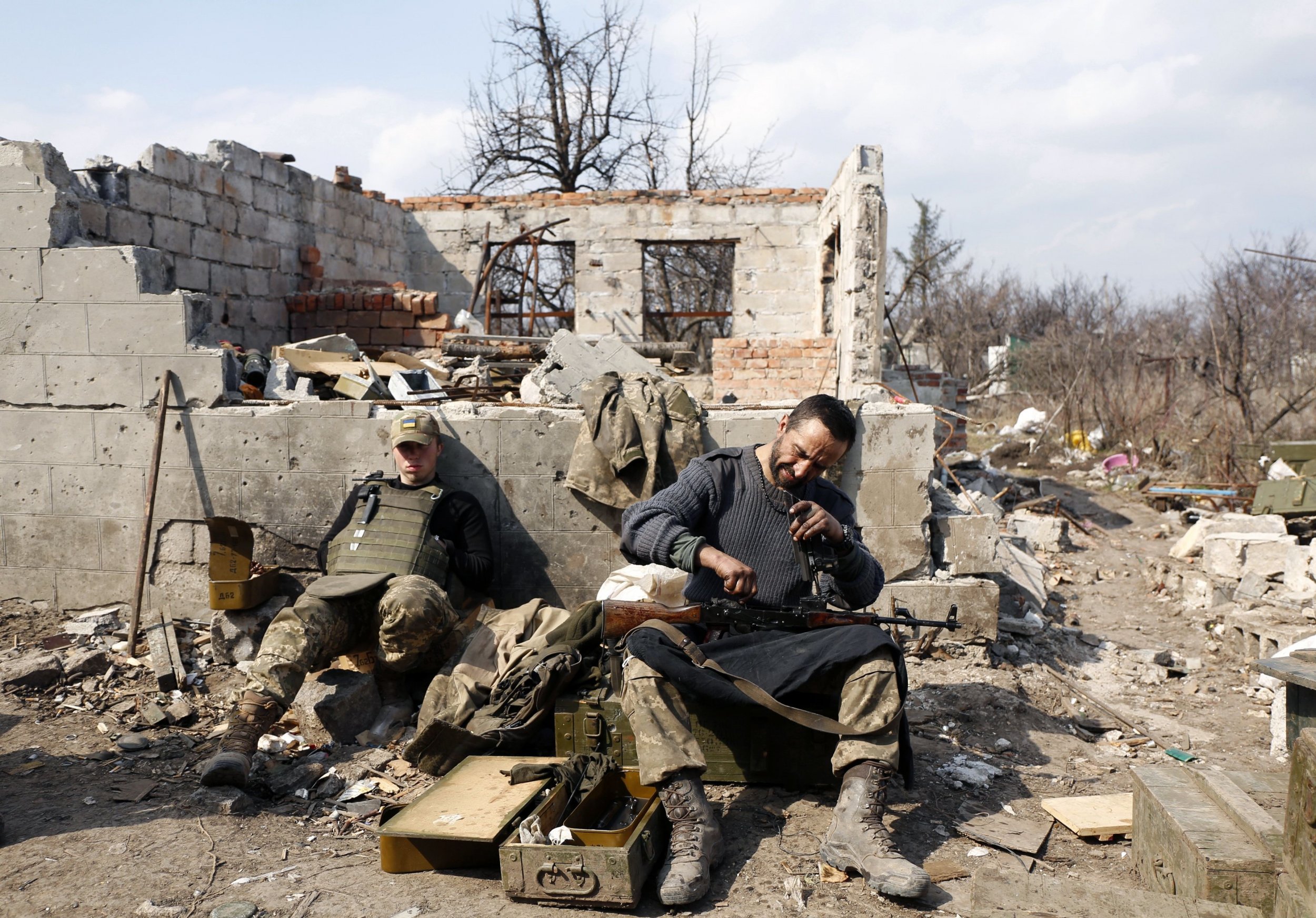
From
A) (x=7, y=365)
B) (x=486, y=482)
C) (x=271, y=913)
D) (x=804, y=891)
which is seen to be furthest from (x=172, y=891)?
(x=7, y=365)

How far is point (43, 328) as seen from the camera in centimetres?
573

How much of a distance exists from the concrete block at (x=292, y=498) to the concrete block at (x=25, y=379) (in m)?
1.48

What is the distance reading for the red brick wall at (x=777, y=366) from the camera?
29.4ft

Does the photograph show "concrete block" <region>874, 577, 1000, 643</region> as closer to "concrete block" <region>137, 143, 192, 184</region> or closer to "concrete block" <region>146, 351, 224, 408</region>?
"concrete block" <region>146, 351, 224, 408</region>

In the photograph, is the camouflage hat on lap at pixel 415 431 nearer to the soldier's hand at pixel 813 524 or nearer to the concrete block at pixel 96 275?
the concrete block at pixel 96 275

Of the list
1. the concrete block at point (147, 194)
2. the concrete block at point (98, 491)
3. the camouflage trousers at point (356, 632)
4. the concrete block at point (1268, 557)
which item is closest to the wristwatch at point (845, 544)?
the camouflage trousers at point (356, 632)

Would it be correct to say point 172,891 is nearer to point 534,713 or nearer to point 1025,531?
point 534,713

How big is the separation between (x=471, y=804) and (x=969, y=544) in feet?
11.6

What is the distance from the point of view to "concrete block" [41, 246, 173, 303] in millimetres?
5656

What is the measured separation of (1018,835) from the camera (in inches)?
134

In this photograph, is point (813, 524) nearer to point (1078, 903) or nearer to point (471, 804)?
point (1078, 903)

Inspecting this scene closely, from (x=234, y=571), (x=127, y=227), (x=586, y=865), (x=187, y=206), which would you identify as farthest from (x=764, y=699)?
(x=187, y=206)

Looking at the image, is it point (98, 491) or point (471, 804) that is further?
point (98, 491)

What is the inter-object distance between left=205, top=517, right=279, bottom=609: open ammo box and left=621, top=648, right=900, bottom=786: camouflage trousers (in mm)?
2921
